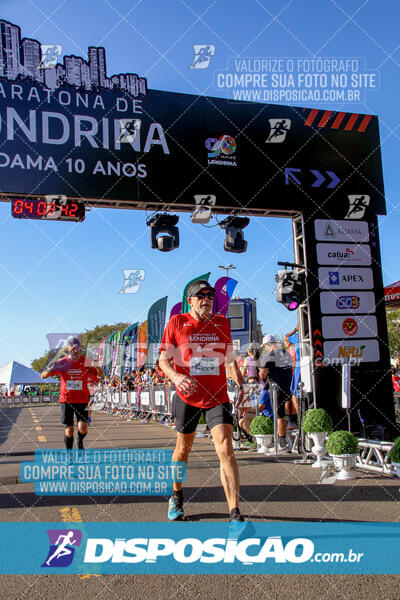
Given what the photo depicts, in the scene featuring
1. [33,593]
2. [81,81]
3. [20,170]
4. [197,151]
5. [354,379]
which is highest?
[81,81]

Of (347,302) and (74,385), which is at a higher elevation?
(347,302)

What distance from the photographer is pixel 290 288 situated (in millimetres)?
10570

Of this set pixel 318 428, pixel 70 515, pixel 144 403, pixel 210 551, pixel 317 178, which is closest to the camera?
pixel 210 551

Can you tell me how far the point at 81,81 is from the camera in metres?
10.3

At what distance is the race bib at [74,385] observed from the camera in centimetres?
818

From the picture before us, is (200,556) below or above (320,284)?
below

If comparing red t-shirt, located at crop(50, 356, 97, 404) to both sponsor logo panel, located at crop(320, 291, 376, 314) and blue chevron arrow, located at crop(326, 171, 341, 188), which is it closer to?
sponsor logo panel, located at crop(320, 291, 376, 314)

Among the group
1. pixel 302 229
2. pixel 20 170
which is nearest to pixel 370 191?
pixel 302 229

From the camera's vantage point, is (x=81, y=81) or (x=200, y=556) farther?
(x=81, y=81)

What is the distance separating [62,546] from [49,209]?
277 inches

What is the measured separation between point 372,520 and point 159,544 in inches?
78.7

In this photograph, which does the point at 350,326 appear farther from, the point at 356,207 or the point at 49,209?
the point at 49,209

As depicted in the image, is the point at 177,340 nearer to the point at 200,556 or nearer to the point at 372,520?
the point at 200,556

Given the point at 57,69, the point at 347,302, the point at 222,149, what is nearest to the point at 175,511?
the point at 347,302
